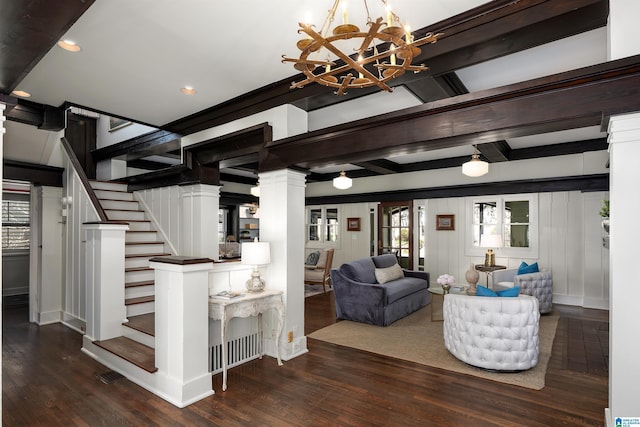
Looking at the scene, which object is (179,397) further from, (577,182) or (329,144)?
(577,182)

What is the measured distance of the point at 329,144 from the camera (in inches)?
137

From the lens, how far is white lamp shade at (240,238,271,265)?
353cm

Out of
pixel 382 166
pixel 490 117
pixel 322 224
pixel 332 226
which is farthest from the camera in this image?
pixel 322 224

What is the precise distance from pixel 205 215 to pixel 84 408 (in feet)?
8.09

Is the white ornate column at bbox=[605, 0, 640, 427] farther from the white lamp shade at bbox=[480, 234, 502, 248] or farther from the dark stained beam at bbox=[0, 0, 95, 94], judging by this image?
the white lamp shade at bbox=[480, 234, 502, 248]

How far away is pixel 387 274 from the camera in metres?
5.73

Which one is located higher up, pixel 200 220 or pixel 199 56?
pixel 199 56

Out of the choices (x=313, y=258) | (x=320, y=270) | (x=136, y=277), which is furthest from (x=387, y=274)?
(x=136, y=277)

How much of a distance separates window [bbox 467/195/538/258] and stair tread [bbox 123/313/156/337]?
5.77 metres

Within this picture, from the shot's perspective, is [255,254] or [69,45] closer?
[69,45]

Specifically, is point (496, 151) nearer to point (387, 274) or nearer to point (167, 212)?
point (387, 274)

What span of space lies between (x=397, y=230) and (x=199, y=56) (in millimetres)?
6299

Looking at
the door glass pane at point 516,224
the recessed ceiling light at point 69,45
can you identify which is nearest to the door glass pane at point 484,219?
the door glass pane at point 516,224

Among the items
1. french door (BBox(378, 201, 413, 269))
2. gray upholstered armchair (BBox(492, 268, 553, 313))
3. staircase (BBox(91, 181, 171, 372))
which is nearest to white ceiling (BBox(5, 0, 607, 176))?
staircase (BBox(91, 181, 171, 372))
